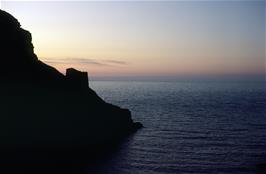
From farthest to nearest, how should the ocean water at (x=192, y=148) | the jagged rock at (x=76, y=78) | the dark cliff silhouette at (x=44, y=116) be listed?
the jagged rock at (x=76, y=78) < the dark cliff silhouette at (x=44, y=116) < the ocean water at (x=192, y=148)

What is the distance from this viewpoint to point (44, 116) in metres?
63.0

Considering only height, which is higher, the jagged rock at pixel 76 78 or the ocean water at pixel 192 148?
the jagged rock at pixel 76 78

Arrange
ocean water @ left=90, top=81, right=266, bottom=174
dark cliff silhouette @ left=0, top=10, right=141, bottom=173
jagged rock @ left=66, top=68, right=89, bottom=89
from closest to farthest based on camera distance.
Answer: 1. ocean water @ left=90, top=81, right=266, bottom=174
2. dark cliff silhouette @ left=0, top=10, right=141, bottom=173
3. jagged rock @ left=66, top=68, right=89, bottom=89

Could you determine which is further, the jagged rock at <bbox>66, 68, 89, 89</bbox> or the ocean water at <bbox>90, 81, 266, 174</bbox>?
the jagged rock at <bbox>66, 68, 89, 89</bbox>

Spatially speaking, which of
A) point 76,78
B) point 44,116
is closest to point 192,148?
point 44,116

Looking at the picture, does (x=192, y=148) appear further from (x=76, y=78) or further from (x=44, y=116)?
(x=76, y=78)

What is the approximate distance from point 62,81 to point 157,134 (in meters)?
24.7

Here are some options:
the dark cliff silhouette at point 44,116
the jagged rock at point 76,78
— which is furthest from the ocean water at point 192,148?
the jagged rock at point 76,78

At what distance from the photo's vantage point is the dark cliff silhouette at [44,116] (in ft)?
181

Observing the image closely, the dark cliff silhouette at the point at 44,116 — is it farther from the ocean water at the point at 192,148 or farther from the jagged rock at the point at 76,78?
the ocean water at the point at 192,148

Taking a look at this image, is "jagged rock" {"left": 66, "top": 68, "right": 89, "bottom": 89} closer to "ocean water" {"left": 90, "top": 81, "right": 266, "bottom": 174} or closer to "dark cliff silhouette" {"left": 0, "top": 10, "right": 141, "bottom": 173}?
"dark cliff silhouette" {"left": 0, "top": 10, "right": 141, "bottom": 173}

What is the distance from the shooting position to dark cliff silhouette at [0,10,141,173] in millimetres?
55094

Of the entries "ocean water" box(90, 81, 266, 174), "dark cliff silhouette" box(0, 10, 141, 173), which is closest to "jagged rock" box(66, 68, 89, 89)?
"dark cliff silhouette" box(0, 10, 141, 173)

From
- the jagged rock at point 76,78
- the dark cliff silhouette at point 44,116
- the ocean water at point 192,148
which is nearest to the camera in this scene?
the ocean water at point 192,148
